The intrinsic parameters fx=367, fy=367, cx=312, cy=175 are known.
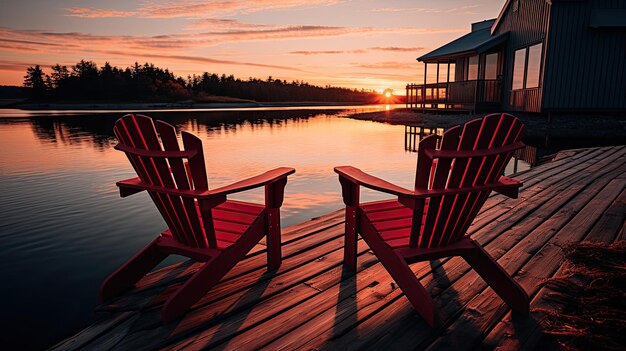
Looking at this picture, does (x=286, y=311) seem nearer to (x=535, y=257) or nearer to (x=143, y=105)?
(x=535, y=257)

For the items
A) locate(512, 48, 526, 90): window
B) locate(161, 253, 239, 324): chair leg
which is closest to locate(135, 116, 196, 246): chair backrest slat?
locate(161, 253, 239, 324): chair leg

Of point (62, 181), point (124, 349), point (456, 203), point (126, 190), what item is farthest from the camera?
point (62, 181)

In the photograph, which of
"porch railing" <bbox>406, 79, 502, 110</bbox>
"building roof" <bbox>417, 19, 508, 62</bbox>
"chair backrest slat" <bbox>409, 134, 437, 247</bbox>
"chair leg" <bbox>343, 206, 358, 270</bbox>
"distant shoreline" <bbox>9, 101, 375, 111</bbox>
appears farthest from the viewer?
"distant shoreline" <bbox>9, 101, 375, 111</bbox>

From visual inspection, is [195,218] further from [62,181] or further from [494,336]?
[62,181]

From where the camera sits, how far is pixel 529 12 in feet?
Result: 45.9

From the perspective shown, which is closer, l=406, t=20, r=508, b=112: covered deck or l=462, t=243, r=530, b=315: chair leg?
l=462, t=243, r=530, b=315: chair leg

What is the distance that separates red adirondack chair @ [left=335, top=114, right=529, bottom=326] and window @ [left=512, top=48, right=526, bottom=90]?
14781mm

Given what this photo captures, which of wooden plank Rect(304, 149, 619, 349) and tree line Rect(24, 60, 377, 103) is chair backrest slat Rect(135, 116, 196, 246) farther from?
tree line Rect(24, 60, 377, 103)

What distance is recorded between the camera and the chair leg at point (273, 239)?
8.09ft

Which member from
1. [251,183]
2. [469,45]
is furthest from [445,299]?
[469,45]

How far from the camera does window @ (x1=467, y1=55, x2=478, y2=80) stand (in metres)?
18.3

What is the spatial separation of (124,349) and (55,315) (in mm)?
1563

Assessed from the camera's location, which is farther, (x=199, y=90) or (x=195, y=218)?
(x=199, y=90)

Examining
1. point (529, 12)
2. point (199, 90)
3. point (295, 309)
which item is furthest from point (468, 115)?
point (199, 90)
